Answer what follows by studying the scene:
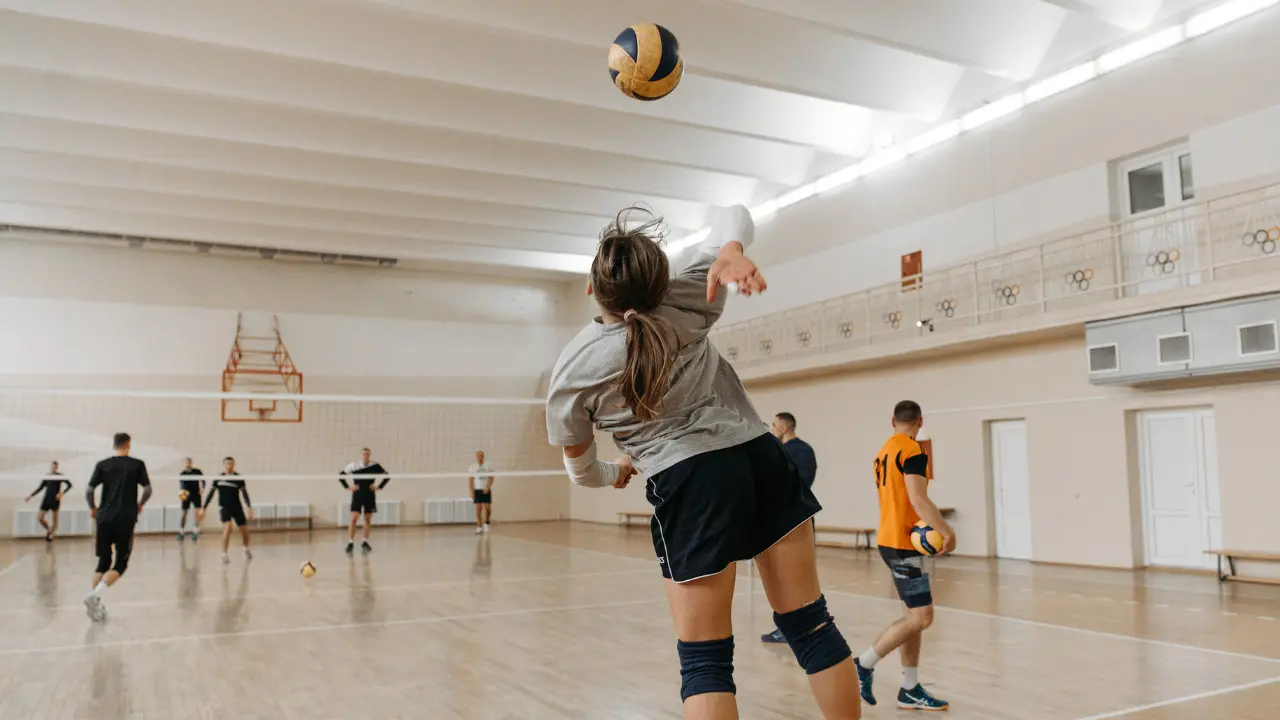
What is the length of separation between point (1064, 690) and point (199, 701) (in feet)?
15.7

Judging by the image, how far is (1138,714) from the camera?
4.41 metres

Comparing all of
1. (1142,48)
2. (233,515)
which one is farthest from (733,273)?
(233,515)

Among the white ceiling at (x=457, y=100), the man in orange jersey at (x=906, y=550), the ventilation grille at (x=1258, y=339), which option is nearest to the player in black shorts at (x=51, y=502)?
the white ceiling at (x=457, y=100)

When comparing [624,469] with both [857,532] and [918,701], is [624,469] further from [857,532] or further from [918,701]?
[857,532]

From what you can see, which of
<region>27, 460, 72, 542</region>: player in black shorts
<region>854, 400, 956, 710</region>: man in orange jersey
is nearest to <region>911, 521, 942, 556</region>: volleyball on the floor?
<region>854, 400, 956, 710</region>: man in orange jersey

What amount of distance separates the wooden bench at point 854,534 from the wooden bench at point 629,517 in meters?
6.48

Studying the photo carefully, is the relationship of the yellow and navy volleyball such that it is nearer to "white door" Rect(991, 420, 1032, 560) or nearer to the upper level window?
the upper level window

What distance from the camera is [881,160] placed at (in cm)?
1655

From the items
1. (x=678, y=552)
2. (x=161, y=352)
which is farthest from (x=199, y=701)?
(x=161, y=352)

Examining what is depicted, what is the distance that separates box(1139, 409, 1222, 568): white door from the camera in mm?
11633

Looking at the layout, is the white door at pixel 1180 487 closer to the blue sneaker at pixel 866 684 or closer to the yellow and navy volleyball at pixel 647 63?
the blue sneaker at pixel 866 684

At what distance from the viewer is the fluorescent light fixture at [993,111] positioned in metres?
14.2

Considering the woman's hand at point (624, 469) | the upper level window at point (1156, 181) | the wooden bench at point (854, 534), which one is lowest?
the wooden bench at point (854, 534)

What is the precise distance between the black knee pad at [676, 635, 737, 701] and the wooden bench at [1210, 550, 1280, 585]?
425 inches
